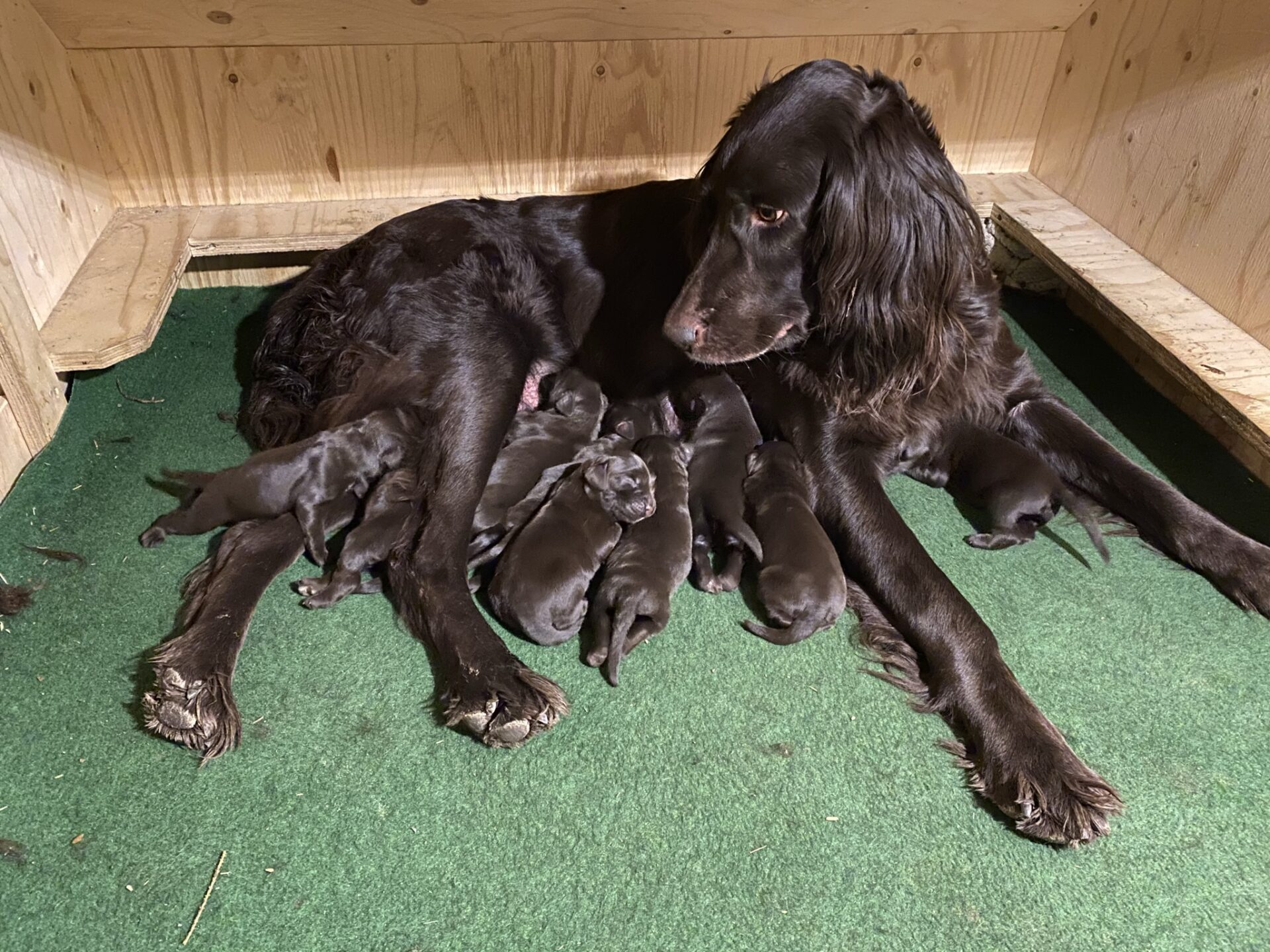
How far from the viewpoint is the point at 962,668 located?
172cm

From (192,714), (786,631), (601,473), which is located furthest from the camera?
(601,473)

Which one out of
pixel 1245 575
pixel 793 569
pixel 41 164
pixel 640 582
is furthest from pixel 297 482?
pixel 1245 575

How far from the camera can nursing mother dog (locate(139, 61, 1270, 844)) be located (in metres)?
1.69

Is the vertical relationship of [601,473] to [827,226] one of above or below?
below

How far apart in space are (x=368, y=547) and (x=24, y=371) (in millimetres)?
1039

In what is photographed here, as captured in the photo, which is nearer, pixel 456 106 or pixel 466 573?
pixel 466 573

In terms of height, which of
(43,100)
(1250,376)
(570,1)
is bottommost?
(1250,376)

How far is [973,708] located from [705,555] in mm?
637

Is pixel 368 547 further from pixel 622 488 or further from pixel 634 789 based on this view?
pixel 634 789

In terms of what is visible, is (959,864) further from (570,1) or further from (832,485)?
(570,1)

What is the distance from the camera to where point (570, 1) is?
8.38 ft

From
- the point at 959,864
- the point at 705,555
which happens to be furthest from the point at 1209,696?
the point at 705,555

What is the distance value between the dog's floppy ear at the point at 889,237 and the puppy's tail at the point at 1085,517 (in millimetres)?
418

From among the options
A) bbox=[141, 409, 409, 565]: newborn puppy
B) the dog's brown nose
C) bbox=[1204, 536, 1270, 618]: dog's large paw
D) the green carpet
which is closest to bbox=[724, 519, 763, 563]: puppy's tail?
the green carpet
